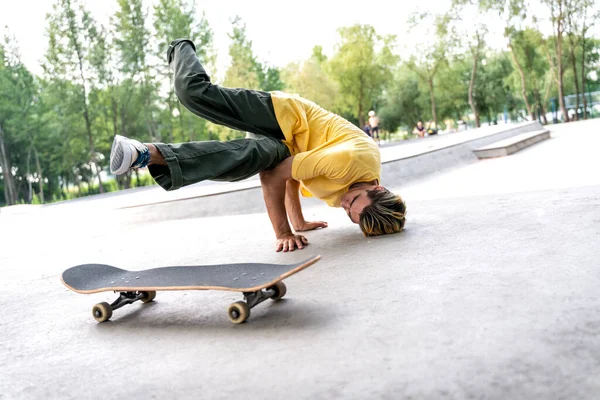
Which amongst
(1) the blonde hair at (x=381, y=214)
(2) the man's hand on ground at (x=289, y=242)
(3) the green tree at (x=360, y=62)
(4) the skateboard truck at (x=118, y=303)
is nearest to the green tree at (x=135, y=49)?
(3) the green tree at (x=360, y=62)

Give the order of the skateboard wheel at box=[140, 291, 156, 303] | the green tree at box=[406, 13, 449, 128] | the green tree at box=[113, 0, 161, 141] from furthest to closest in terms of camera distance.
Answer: the green tree at box=[406, 13, 449, 128], the green tree at box=[113, 0, 161, 141], the skateboard wheel at box=[140, 291, 156, 303]

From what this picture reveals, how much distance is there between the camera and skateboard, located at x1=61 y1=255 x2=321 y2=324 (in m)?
2.21

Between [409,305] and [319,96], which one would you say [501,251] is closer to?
[409,305]

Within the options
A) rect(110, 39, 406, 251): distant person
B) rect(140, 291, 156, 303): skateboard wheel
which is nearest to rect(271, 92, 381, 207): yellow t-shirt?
rect(110, 39, 406, 251): distant person

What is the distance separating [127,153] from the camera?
3.15 m

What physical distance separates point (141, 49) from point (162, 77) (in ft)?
7.73

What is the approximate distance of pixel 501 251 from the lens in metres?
2.88

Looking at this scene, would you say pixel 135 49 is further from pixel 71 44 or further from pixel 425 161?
pixel 425 161

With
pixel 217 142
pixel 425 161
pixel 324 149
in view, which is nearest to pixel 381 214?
pixel 324 149

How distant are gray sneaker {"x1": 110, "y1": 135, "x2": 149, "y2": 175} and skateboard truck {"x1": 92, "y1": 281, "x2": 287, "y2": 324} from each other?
0.81 meters

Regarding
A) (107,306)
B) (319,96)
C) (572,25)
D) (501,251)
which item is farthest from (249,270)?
(572,25)

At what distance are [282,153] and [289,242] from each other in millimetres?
659

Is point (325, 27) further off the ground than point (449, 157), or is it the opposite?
point (325, 27)

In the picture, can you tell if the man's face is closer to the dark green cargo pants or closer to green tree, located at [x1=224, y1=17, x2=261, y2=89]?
the dark green cargo pants
